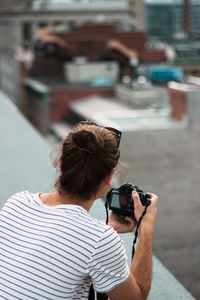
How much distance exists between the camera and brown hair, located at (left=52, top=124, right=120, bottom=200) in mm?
2428

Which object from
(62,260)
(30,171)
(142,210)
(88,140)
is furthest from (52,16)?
Result: (62,260)

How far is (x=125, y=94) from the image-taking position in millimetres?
33844

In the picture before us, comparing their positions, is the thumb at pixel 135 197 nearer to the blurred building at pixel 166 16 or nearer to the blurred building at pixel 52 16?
the blurred building at pixel 52 16

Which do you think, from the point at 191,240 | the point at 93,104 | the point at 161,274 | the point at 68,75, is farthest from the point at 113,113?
the point at 161,274

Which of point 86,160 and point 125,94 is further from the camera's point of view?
point 125,94

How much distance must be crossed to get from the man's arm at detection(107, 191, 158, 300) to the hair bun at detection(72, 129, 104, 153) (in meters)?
0.48

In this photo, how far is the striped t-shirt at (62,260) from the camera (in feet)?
7.86

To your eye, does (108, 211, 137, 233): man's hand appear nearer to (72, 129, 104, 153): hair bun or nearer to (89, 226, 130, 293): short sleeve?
(89, 226, 130, 293): short sleeve

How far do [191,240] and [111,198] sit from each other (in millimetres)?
22791

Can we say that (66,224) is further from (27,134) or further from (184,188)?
(184,188)

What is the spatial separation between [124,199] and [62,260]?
0.59 meters

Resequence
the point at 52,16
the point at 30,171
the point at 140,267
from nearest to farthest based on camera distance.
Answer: the point at 140,267 < the point at 30,171 < the point at 52,16

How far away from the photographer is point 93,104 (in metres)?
35.0

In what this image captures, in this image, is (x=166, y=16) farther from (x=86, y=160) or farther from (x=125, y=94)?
(x=86, y=160)
